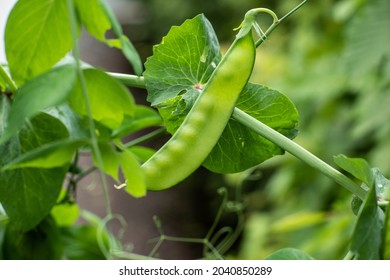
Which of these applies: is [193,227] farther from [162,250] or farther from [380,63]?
[380,63]

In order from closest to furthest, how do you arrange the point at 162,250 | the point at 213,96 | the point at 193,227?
1. the point at 213,96
2. the point at 162,250
3. the point at 193,227

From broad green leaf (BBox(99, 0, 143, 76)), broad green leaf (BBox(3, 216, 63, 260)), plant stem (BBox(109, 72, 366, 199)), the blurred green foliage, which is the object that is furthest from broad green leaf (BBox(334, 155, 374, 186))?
the blurred green foliage

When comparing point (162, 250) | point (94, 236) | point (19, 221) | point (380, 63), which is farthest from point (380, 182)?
point (162, 250)

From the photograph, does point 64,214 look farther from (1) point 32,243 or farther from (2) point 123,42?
(2) point 123,42

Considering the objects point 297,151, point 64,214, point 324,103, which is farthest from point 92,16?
point 324,103

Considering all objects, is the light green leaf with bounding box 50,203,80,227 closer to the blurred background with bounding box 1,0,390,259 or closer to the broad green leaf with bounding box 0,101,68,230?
the blurred background with bounding box 1,0,390,259

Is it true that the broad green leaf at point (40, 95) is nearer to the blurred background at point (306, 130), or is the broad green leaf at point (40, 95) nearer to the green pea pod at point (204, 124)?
the green pea pod at point (204, 124)
